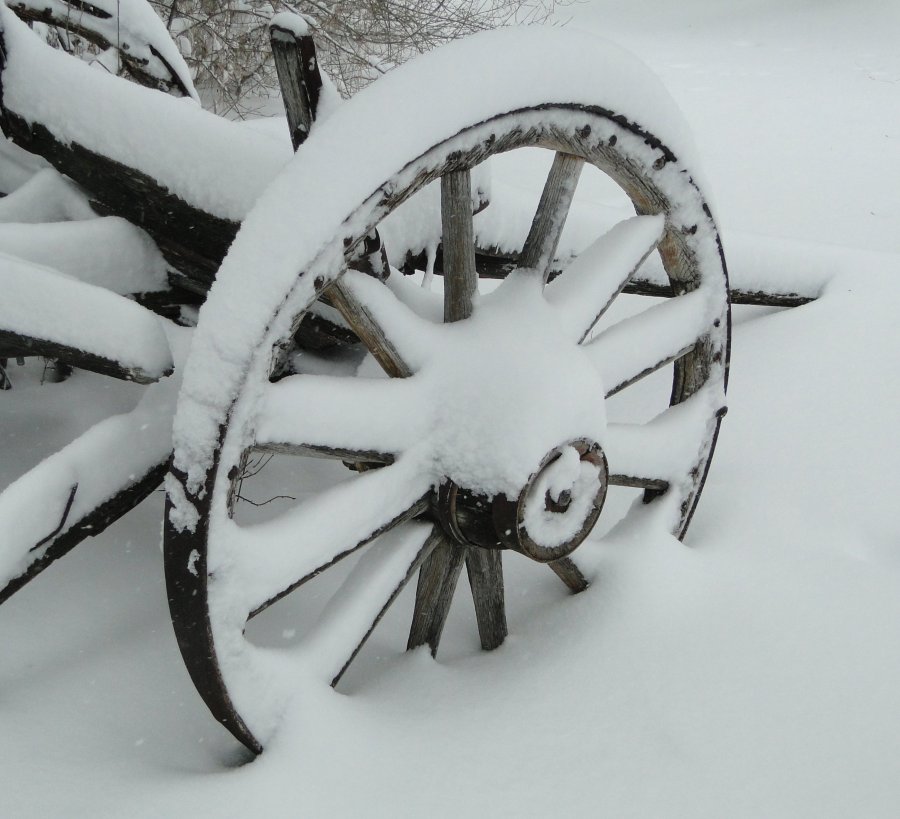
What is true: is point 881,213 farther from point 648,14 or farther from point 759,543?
point 648,14

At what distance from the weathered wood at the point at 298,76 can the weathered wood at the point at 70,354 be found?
1.34ft

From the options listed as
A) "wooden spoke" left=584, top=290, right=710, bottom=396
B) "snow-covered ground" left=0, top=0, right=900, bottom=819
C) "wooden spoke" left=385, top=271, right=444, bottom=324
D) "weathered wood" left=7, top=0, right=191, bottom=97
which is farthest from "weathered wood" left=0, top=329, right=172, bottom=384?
"weathered wood" left=7, top=0, right=191, bottom=97

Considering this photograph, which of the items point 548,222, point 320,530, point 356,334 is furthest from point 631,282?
point 320,530

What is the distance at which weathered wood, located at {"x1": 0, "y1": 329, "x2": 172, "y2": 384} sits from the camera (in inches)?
50.4

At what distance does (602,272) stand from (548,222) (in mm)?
128

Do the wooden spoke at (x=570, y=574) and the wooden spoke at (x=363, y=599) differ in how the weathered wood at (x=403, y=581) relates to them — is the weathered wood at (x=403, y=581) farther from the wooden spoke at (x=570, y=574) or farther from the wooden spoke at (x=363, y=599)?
the wooden spoke at (x=570, y=574)

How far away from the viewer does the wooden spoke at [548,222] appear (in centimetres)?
142

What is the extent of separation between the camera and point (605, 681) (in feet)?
4.57

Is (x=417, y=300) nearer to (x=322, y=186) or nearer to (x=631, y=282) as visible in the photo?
(x=322, y=186)

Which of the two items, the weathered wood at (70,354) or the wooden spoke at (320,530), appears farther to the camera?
the weathered wood at (70,354)

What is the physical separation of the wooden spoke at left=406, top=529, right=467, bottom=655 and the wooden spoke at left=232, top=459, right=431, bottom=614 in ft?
0.52

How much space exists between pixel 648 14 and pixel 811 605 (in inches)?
376

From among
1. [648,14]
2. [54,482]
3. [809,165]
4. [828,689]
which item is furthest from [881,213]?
[648,14]

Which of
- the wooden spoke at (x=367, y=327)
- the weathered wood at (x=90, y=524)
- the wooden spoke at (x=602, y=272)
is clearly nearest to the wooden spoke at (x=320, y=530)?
the wooden spoke at (x=367, y=327)
